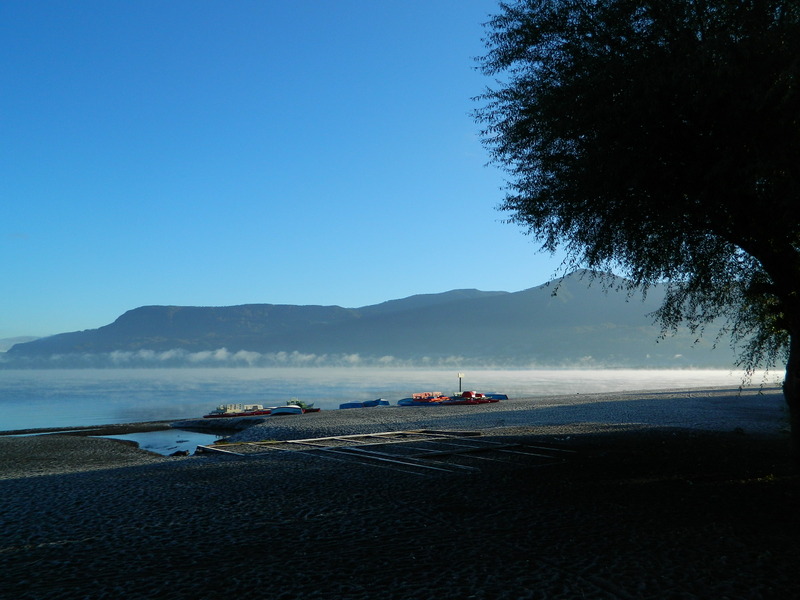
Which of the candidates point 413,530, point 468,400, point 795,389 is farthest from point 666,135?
point 468,400

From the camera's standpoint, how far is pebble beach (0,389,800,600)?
6.65m

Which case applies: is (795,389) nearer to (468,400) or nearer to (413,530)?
(413,530)

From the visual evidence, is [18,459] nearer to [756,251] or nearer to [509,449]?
[509,449]

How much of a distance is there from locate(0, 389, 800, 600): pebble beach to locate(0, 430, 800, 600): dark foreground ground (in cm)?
3

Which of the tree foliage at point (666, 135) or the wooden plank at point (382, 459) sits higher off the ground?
the tree foliage at point (666, 135)

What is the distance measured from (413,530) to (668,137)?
8416 millimetres

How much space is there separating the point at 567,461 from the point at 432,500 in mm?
5010

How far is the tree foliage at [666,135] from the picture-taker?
35.8 ft

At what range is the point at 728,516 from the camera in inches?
362

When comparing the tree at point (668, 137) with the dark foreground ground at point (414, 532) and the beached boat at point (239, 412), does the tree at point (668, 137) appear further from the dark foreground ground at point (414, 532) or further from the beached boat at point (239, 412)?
the beached boat at point (239, 412)

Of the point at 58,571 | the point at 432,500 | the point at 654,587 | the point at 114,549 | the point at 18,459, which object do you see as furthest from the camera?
the point at 18,459

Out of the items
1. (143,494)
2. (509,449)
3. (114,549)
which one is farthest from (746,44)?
(143,494)

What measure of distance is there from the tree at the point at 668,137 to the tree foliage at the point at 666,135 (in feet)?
0.09

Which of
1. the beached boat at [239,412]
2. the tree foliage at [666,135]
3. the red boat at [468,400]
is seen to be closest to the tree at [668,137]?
the tree foliage at [666,135]
